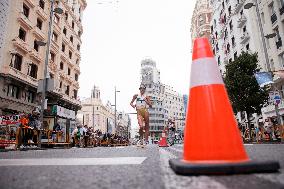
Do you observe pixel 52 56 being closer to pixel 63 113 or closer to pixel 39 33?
pixel 39 33

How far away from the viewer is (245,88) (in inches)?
822

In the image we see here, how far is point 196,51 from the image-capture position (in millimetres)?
2506

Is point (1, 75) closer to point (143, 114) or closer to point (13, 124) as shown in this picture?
point (13, 124)

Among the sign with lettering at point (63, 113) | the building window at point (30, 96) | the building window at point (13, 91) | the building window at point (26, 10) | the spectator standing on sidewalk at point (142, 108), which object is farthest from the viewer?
the sign with lettering at point (63, 113)

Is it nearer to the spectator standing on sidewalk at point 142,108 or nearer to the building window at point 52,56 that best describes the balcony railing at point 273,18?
the spectator standing on sidewalk at point 142,108

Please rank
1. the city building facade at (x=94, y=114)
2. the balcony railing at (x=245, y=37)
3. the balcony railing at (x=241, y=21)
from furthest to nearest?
the city building facade at (x=94, y=114) < the balcony railing at (x=241, y=21) < the balcony railing at (x=245, y=37)

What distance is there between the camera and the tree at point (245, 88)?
66.8ft

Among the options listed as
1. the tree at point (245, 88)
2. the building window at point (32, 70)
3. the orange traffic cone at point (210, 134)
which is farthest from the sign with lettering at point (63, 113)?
the orange traffic cone at point (210, 134)

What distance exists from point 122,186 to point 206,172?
539 millimetres

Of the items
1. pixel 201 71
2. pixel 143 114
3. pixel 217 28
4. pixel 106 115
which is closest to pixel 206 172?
pixel 201 71

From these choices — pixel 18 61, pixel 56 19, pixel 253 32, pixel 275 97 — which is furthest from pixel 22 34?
pixel 253 32

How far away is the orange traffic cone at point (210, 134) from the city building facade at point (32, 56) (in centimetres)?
1340

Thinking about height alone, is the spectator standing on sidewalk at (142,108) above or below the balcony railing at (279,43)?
below

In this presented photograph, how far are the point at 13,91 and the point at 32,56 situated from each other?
4481 millimetres
